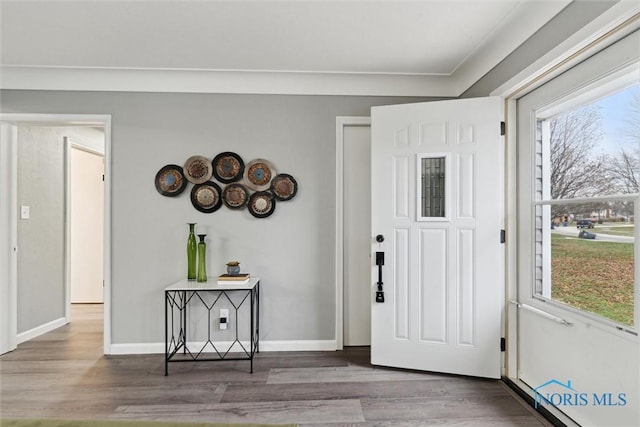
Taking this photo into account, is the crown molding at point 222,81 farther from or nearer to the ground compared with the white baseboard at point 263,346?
farther from the ground

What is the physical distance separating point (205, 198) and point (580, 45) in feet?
8.85

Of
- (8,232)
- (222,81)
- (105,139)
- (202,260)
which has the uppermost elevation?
(222,81)

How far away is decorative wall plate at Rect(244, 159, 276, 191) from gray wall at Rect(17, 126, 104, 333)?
2.28 meters

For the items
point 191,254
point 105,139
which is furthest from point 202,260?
point 105,139

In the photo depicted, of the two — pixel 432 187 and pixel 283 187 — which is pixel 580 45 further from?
pixel 283 187

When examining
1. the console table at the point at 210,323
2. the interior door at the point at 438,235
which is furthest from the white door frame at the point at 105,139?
the interior door at the point at 438,235

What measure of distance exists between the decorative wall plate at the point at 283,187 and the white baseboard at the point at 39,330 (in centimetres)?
276

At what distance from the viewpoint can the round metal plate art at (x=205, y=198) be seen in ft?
10.3

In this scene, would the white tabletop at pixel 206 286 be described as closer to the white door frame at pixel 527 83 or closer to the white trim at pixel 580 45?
the white door frame at pixel 527 83

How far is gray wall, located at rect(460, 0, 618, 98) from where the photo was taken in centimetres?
176

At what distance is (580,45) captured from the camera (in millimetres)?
1816

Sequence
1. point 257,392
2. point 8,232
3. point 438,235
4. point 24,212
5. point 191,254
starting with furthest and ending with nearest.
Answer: point 24,212 < point 8,232 < point 191,254 < point 438,235 < point 257,392

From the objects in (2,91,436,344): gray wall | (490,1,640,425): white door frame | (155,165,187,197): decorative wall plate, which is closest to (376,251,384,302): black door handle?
(2,91,436,344): gray wall

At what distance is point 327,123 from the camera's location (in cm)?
324
